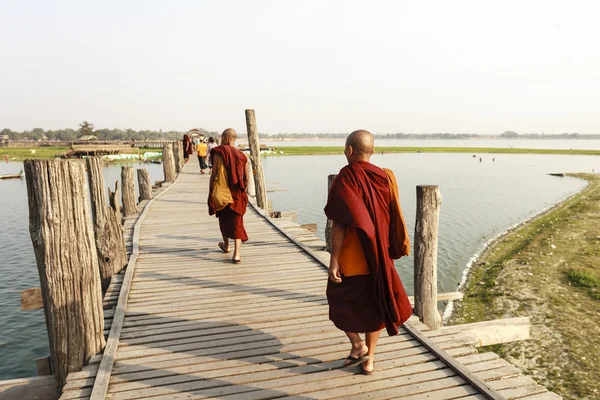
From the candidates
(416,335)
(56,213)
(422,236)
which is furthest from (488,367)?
(56,213)

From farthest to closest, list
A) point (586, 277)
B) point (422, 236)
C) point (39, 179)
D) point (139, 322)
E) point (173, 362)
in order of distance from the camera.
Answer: point (586, 277), point (422, 236), point (139, 322), point (173, 362), point (39, 179)

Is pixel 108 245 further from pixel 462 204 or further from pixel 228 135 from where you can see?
pixel 462 204

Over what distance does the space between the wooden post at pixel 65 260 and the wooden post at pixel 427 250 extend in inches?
133

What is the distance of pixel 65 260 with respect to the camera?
3.44 metres

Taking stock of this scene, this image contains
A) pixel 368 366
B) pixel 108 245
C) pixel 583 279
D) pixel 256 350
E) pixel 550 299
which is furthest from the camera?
pixel 583 279

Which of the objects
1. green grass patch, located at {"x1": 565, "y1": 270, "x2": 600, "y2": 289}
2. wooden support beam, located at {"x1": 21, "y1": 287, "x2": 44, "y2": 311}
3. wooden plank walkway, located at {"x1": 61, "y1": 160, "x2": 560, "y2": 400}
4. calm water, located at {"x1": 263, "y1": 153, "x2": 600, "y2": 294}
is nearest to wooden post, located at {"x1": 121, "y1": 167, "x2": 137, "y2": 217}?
wooden plank walkway, located at {"x1": 61, "y1": 160, "x2": 560, "y2": 400}

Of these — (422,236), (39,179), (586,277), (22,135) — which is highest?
(22,135)

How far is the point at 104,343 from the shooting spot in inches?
147

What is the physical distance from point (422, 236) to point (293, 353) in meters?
2.06

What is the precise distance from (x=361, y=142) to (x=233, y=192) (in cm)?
329

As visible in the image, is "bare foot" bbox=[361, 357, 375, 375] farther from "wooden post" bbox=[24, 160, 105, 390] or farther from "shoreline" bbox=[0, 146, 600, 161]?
"shoreline" bbox=[0, 146, 600, 161]

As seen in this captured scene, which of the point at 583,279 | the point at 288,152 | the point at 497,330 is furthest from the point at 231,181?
the point at 288,152

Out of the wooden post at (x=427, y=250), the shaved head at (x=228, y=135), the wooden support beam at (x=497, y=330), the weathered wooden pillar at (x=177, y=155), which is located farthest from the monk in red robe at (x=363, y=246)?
the weathered wooden pillar at (x=177, y=155)

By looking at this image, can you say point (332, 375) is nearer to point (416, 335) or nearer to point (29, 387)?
point (416, 335)
